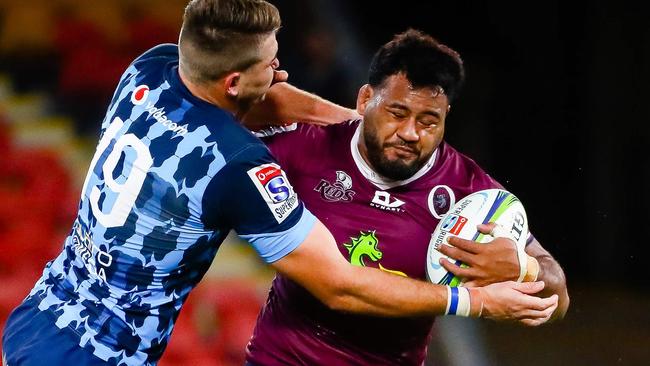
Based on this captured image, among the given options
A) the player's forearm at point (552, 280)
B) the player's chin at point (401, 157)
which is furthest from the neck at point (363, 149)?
the player's forearm at point (552, 280)

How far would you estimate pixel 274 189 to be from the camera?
2975 millimetres

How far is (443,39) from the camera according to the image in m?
7.83

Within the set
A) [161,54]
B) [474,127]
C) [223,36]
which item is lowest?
[474,127]

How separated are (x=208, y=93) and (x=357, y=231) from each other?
2.49ft

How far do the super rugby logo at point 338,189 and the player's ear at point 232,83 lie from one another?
0.58 metres

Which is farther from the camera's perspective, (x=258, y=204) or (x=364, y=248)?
(x=364, y=248)

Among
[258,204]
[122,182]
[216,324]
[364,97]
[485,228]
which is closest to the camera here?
[258,204]

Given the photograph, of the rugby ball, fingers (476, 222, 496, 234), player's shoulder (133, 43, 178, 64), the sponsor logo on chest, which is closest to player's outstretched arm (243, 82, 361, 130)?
player's shoulder (133, 43, 178, 64)

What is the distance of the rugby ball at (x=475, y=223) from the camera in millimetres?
3303

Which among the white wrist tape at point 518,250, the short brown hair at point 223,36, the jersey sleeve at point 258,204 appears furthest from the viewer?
the white wrist tape at point 518,250

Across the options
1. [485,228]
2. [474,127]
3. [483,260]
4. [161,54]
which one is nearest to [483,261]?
[483,260]

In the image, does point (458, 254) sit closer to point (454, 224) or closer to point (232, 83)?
point (454, 224)

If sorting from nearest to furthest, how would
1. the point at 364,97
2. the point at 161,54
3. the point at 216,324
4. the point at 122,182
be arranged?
Result: the point at 122,182 → the point at 161,54 → the point at 364,97 → the point at 216,324

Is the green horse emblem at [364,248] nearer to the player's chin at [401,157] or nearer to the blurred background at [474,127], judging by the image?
the player's chin at [401,157]
